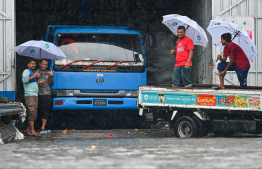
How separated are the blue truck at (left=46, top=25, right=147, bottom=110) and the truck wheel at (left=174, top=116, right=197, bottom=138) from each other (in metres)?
2.31

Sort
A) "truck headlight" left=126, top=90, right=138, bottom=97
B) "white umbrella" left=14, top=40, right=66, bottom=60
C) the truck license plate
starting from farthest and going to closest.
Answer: "truck headlight" left=126, top=90, right=138, bottom=97, the truck license plate, "white umbrella" left=14, top=40, right=66, bottom=60

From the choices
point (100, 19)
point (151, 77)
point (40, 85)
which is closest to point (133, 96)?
point (40, 85)

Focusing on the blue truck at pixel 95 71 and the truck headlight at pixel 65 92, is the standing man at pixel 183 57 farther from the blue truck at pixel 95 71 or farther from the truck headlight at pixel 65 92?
the truck headlight at pixel 65 92

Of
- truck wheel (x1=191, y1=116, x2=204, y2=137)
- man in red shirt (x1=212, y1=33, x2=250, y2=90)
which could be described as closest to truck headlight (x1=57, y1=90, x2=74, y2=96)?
truck wheel (x1=191, y1=116, x2=204, y2=137)

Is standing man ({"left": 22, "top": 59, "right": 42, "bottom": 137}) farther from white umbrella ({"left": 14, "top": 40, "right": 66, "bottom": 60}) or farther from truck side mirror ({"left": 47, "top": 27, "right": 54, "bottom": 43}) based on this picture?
truck side mirror ({"left": 47, "top": 27, "right": 54, "bottom": 43})

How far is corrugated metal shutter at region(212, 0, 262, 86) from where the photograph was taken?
13.2 metres

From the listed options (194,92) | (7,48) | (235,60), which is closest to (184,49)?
(235,60)

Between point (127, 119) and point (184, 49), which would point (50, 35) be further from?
point (184, 49)

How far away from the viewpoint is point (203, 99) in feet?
Answer: 31.4

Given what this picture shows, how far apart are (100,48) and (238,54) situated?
3648 mm

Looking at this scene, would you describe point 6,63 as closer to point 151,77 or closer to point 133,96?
point 133,96

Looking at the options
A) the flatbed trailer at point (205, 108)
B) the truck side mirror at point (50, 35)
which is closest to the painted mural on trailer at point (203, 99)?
the flatbed trailer at point (205, 108)

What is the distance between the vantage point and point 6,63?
1273cm

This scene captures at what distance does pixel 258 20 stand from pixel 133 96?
4.17 metres
